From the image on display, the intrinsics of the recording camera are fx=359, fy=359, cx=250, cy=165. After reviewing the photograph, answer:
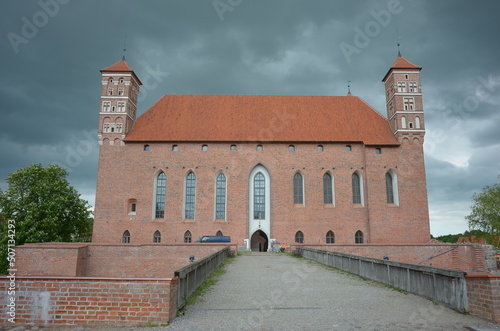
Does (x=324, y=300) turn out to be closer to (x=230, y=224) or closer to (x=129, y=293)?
(x=129, y=293)

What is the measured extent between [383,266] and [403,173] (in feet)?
78.3

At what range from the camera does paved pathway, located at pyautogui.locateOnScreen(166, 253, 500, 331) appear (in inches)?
227

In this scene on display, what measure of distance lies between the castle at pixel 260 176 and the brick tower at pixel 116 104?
9 centimetres

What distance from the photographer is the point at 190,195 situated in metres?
31.8

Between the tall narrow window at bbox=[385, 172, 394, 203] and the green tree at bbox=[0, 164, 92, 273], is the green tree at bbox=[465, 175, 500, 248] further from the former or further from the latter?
the green tree at bbox=[0, 164, 92, 273]

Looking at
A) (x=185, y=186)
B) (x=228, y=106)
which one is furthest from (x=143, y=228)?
(x=228, y=106)

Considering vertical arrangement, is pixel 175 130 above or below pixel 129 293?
above

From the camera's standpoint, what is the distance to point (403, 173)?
31.9 m

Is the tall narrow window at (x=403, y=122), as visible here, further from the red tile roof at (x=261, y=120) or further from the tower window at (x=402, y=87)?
the tower window at (x=402, y=87)

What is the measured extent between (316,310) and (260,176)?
2567cm

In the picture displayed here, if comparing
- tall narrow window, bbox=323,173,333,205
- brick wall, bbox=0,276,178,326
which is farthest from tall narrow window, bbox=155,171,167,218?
brick wall, bbox=0,276,178,326

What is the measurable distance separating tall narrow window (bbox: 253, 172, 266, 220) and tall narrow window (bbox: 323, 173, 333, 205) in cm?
539

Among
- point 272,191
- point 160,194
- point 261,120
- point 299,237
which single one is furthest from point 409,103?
point 160,194

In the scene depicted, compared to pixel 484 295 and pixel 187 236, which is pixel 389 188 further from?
pixel 484 295
